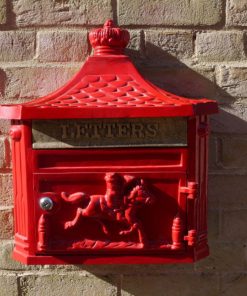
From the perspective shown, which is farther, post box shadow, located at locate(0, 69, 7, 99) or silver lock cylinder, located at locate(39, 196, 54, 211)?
post box shadow, located at locate(0, 69, 7, 99)

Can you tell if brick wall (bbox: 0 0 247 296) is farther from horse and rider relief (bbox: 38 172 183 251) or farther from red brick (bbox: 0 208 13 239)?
horse and rider relief (bbox: 38 172 183 251)

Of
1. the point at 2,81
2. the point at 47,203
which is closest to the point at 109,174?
the point at 47,203

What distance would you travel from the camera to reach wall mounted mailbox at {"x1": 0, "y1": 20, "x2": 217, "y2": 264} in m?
1.44

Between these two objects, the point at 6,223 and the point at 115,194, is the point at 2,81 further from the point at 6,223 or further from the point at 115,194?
the point at 115,194

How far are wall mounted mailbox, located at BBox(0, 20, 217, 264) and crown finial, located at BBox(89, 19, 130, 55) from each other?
0.18m

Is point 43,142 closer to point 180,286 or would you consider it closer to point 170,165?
point 170,165

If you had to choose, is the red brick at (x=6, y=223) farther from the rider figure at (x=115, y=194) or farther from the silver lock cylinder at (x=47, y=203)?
the rider figure at (x=115, y=194)

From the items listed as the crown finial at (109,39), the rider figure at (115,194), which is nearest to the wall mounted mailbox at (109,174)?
the rider figure at (115,194)

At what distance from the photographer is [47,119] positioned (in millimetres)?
1415

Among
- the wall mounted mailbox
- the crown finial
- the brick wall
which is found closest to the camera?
the wall mounted mailbox

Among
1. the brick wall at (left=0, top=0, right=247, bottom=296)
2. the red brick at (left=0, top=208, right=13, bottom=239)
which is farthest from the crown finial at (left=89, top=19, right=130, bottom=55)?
the red brick at (left=0, top=208, right=13, bottom=239)

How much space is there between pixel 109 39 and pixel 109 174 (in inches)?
18.6

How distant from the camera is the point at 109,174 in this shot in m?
1.45

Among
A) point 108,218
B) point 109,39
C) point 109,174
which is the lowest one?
point 108,218
